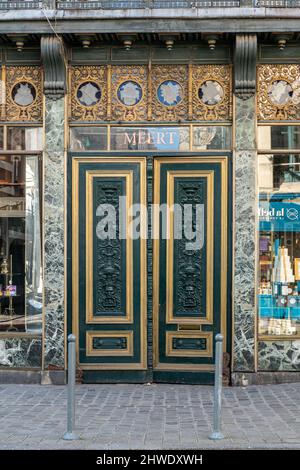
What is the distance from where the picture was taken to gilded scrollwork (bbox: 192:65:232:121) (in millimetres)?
9914

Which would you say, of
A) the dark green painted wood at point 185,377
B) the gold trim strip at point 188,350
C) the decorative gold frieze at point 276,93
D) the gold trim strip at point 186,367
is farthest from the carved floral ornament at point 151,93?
the dark green painted wood at point 185,377

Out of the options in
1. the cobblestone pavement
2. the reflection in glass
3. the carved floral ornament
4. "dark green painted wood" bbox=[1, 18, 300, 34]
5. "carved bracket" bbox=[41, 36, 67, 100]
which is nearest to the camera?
the cobblestone pavement

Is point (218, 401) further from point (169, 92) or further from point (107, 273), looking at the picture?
point (169, 92)

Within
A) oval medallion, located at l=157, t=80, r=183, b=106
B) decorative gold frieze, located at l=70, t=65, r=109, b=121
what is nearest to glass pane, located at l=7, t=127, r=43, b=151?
decorative gold frieze, located at l=70, t=65, r=109, b=121

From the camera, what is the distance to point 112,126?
9.97m

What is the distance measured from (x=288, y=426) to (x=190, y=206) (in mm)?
3691

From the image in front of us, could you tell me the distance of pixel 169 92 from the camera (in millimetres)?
9969

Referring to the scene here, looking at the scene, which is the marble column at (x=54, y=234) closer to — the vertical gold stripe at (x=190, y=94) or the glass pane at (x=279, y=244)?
the vertical gold stripe at (x=190, y=94)

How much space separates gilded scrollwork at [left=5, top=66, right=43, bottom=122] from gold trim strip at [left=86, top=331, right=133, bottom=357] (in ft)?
10.9

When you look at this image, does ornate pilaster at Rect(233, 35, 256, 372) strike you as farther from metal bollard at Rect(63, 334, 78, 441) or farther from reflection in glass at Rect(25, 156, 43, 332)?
metal bollard at Rect(63, 334, 78, 441)

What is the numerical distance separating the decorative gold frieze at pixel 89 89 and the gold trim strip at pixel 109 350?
10.5ft

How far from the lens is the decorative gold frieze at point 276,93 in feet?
32.4

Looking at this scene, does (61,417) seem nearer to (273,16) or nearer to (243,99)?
(243,99)

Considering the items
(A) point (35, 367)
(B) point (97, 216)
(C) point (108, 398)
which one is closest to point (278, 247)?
(B) point (97, 216)
